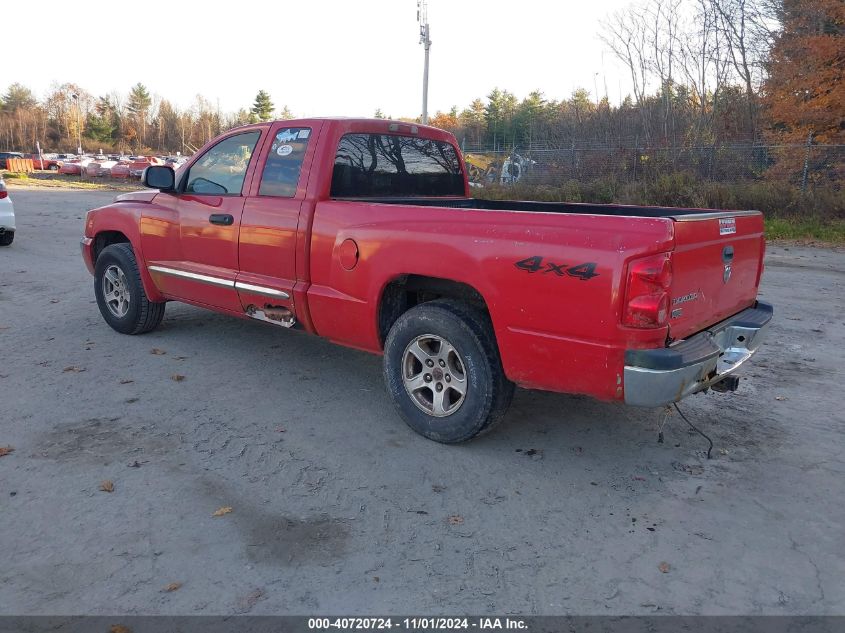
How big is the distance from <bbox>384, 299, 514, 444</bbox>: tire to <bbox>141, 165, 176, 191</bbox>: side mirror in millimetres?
2619

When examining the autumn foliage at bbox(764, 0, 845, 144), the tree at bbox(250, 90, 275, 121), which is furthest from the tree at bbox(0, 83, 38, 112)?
the autumn foliage at bbox(764, 0, 845, 144)

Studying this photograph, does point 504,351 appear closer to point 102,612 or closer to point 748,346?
point 748,346

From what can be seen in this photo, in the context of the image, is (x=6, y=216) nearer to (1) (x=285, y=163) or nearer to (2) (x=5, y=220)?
(2) (x=5, y=220)

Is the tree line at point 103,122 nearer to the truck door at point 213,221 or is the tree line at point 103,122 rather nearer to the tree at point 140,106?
the tree at point 140,106

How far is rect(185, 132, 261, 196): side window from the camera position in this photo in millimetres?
5125

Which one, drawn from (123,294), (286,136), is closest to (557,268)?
(286,136)

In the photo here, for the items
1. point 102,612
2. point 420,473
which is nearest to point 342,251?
point 420,473

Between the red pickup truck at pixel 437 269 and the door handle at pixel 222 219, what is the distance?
0.02 metres

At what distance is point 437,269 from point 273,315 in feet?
5.38

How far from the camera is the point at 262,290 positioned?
190 inches

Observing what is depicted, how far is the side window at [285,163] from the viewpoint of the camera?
15.4 ft

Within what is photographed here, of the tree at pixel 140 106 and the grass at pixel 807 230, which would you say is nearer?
the grass at pixel 807 230

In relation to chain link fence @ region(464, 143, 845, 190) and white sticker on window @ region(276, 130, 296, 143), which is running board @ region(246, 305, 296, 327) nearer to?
white sticker on window @ region(276, 130, 296, 143)
